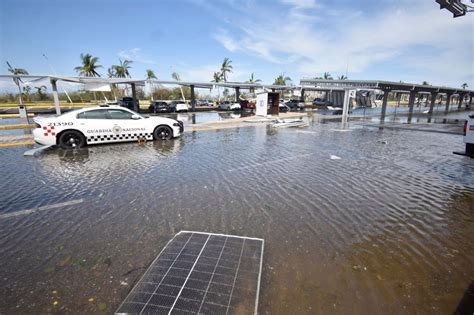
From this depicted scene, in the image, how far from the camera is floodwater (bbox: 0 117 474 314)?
7.97 ft

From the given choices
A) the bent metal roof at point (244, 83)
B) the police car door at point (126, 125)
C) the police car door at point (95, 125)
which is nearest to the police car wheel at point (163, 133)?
the police car door at point (126, 125)

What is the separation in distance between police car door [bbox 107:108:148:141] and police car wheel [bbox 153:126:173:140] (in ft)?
1.70

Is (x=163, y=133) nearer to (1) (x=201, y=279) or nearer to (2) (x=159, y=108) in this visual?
(1) (x=201, y=279)

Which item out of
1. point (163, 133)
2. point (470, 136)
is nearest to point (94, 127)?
point (163, 133)

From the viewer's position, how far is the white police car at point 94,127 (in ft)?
27.5

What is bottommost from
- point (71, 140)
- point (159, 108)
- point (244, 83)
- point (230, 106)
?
point (71, 140)

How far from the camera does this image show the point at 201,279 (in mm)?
2578

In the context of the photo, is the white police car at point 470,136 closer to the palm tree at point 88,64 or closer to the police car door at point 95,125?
the police car door at point 95,125

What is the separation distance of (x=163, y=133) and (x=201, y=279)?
A: 890cm

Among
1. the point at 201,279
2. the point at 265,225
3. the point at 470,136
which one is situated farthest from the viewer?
the point at 470,136

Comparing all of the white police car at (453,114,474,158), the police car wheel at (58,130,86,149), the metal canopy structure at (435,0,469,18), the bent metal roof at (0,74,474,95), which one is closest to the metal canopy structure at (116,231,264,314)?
the white police car at (453,114,474,158)

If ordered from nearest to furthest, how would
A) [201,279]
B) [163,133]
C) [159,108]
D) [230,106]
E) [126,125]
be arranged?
[201,279]
[126,125]
[163,133]
[159,108]
[230,106]

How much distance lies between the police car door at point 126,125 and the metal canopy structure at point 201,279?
7.53 meters

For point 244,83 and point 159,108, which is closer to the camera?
point 159,108
